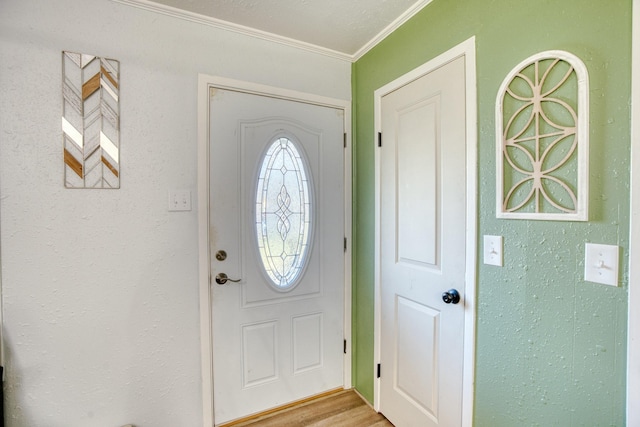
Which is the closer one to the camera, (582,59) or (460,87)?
(582,59)

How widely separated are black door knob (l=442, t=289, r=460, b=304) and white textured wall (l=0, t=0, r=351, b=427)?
4.30ft

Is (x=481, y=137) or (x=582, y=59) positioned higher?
(x=582, y=59)

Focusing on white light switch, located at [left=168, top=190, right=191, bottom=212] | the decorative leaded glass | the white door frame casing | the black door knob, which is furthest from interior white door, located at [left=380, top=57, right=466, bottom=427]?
white light switch, located at [left=168, top=190, right=191, bottom=212]

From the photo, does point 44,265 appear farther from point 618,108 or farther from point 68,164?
point 618,108

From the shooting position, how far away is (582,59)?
36.1 inches

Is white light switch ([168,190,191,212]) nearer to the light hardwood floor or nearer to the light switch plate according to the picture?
the light hardwood floor

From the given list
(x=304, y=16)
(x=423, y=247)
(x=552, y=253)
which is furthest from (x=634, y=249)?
(x=304, y=16)

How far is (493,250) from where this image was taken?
118cm

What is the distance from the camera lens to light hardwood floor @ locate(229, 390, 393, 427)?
1.73 meters

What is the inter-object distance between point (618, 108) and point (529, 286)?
2.06 feet

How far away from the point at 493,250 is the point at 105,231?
1.80 metres

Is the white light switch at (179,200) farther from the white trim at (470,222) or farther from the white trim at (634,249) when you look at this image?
the white trim at (634,249)

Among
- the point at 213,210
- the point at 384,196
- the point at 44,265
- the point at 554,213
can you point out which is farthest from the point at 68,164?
the point at 554,213

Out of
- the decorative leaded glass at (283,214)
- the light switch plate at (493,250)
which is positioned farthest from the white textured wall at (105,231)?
the light switch plate at (493,250)
